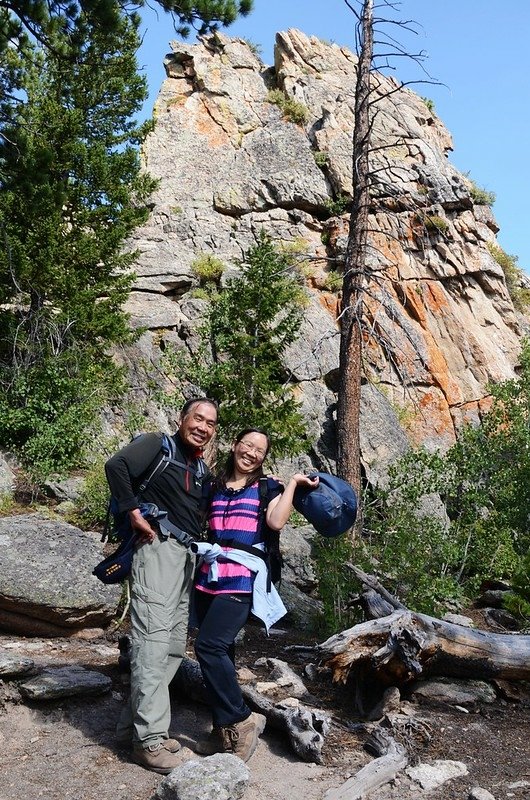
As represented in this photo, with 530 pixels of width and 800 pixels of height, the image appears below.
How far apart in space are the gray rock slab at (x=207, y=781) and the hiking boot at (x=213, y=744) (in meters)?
0.29

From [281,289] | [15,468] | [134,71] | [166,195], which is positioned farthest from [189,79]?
[15,468]

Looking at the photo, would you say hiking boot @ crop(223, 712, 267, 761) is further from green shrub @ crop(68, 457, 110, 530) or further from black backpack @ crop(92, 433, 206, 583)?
green shrub @ crop(68, 457, 110, 530)

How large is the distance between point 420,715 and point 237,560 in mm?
2113

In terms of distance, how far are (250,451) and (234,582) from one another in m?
0.83

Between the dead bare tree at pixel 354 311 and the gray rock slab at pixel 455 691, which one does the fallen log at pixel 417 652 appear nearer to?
the gray rock slab at pixel 455 691

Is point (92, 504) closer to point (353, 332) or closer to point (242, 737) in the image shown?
point (353, 332)

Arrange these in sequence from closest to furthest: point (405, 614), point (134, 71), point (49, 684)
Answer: point (49, 684)
point (405, 614)
point (134, 71)

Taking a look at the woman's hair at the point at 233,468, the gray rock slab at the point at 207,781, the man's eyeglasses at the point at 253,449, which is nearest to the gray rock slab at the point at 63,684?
the gray rock slab at the point at 207,781

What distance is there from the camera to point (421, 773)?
4.43 metres

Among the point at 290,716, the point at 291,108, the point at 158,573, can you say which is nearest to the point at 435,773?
the point at 290,716

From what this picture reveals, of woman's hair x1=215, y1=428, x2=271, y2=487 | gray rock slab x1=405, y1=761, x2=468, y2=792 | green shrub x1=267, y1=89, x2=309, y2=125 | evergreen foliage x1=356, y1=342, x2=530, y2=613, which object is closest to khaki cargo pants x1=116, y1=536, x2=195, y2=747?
woman's hair x1=215, y1=428, x2=271, y2=487

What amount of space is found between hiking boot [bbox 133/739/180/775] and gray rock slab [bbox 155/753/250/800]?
296mm

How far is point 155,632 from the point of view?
4.32 metres

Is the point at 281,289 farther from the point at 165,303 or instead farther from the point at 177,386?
the point at 165,303
